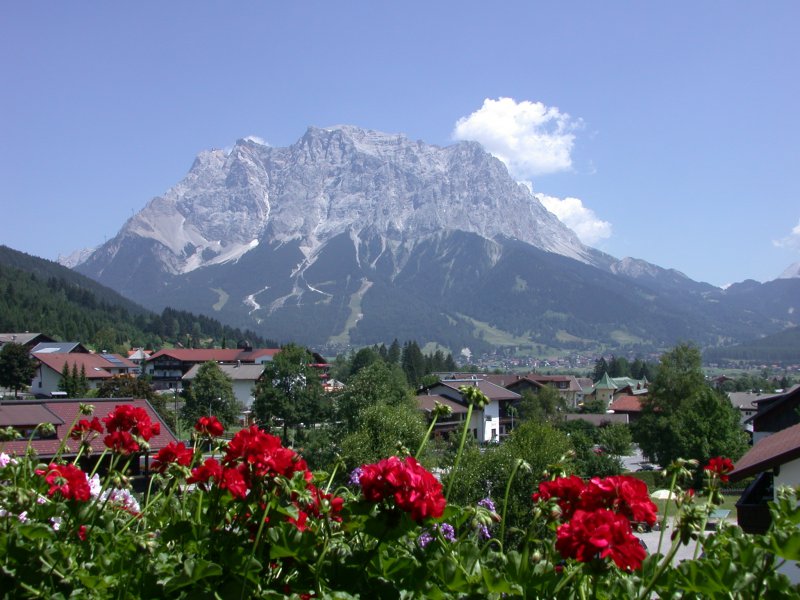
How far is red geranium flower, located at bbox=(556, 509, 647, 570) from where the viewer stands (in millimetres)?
2008

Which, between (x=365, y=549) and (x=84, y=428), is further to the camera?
(x=84, y=428)

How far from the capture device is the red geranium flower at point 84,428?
12.0ft

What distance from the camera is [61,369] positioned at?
86.2 m

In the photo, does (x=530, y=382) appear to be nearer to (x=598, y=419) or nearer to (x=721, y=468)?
(x=598, y=419)

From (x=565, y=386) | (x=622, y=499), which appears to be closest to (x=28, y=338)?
(x=565, y=386)

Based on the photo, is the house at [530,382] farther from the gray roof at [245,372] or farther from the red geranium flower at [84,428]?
the red geranium flower at [84,428]

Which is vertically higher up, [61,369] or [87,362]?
[87,362]

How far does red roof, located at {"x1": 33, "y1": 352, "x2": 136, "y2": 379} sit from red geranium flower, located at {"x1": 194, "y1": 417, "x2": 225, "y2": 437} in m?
86.6

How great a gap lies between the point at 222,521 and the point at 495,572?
108cm

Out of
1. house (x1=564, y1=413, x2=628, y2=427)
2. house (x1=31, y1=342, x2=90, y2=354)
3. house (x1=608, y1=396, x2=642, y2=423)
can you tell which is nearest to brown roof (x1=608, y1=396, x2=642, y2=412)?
house (x1=608, y1=396, x2=642, y2=423)

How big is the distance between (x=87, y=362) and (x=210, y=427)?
10257cm

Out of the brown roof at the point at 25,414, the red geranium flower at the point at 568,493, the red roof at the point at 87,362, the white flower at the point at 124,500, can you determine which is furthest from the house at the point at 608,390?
the red geranium flower at the point at 568,493

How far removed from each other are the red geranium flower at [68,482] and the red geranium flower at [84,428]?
502 millimetres

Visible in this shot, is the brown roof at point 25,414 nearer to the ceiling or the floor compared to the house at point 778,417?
nearer to the floor
